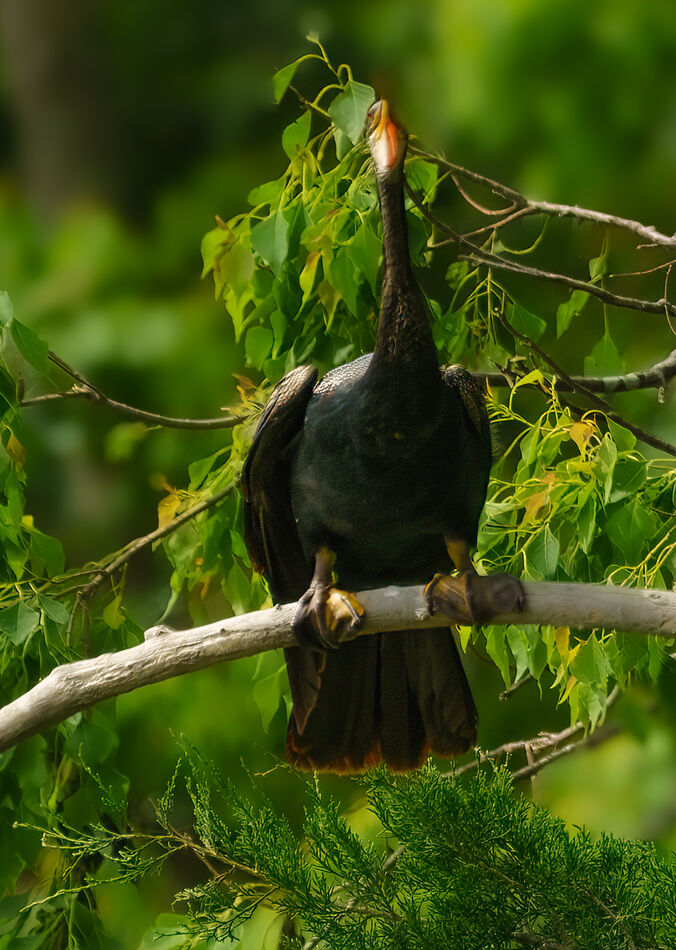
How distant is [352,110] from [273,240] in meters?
0.25

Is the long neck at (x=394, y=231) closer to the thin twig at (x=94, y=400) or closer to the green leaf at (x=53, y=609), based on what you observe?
the thin twig at (x=94, y=400)

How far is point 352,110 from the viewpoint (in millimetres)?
1859

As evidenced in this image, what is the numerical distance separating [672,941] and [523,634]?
24.3 inches

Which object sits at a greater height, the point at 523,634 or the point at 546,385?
the point at 546,385

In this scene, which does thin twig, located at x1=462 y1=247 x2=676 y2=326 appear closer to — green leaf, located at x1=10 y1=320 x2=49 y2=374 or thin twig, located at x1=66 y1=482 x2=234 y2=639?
thin twig, located at x1=66 y1=482 x2=234 y2=639

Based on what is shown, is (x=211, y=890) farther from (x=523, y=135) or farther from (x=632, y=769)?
(x=523, y=135)

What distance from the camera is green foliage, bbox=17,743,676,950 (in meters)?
1.47

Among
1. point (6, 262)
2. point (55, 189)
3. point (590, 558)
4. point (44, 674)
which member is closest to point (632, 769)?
point (590, 558)

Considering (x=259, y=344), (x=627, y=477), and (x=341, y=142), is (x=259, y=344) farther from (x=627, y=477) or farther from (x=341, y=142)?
(x=627, y=477)

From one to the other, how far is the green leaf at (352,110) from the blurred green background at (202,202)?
80 millimetres

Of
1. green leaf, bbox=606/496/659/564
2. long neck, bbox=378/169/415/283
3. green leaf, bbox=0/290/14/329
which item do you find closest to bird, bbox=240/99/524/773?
long neck, bbox=378/169/415/283

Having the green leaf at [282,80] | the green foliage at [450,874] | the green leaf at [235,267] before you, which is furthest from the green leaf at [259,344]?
the green foliage at [450,874]

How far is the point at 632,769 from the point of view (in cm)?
362

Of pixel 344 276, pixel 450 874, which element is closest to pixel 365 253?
pixel 344 276
